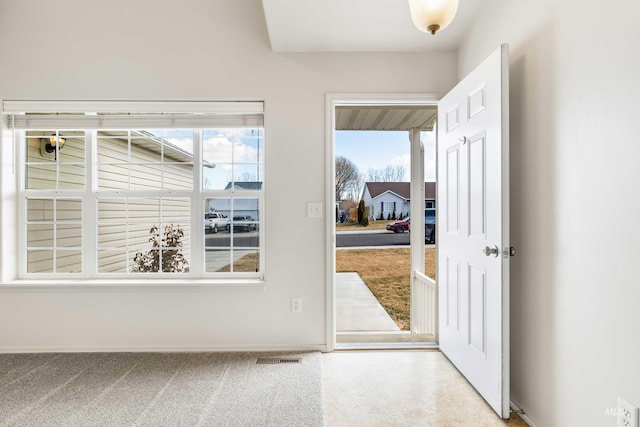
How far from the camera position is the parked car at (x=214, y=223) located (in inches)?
110

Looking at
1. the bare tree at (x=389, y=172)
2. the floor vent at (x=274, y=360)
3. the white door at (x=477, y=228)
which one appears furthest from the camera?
the bare tree at (x=389, y=172)

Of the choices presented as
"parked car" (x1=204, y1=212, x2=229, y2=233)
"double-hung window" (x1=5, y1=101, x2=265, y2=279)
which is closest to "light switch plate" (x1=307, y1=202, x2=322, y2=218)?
"double-hung window" (x1=5, y1=101, x2=265, y2=279)

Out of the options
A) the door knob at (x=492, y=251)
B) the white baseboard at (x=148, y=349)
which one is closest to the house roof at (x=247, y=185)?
the white baseboard at (x=148, y=349)

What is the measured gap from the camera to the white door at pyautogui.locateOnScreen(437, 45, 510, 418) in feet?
5.86

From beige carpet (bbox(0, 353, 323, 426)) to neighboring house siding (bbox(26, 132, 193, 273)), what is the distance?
2.48 feet

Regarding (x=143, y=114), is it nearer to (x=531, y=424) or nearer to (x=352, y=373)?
(x=352, y=373)

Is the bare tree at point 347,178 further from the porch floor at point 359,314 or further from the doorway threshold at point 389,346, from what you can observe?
the doorway threshold at point 389,346

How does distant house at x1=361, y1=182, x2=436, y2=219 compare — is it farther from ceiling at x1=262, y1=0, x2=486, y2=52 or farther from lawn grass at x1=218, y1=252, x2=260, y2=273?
lawn grass at x1=218, y1=252, x2=260, y2=273

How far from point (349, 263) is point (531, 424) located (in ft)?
12.8

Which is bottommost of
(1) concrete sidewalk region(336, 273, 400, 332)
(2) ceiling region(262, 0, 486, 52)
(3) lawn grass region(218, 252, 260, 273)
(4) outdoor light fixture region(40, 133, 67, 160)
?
(1) concrete sidewalk region(336, 273, 400, 332)

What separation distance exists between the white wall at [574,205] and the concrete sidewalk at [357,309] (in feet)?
7.59

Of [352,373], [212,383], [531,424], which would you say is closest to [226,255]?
[212,383]

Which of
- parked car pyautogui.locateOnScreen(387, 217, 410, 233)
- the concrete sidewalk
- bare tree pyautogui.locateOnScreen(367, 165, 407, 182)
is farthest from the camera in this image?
parked car pyautogui.locateOnScreen(387, 217, 410, 233)

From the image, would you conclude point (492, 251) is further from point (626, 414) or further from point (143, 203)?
point (143, 203)
